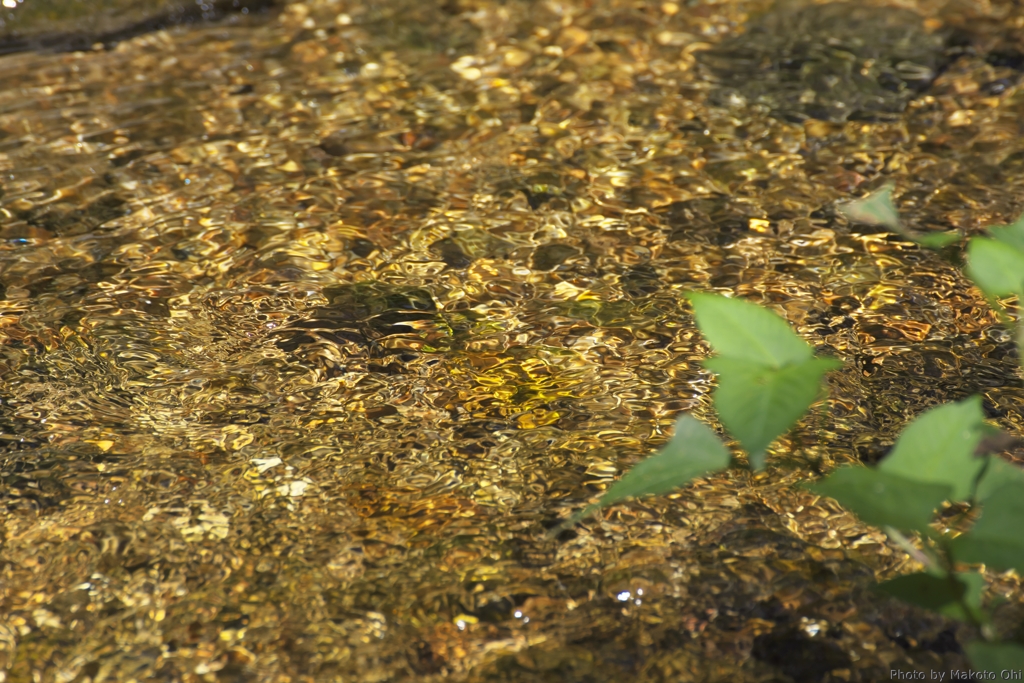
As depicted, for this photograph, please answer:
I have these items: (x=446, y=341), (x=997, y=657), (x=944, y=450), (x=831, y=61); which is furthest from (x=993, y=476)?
(x=831, y=61)

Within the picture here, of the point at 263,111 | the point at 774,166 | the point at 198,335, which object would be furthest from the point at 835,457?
the point at 263,111

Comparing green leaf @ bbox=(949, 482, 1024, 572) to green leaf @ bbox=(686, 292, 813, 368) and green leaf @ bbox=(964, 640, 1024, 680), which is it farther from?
green leaf @ bbox=(686, 292, 813, 368)

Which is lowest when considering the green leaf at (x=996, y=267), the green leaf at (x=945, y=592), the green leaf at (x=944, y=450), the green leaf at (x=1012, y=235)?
the green leaf at (x=945, y=592)

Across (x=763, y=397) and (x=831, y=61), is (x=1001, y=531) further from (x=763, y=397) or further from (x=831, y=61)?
(x=831, y=61)

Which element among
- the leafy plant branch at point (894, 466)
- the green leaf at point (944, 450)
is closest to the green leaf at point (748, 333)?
the leafy plant branch at point (894, 466)

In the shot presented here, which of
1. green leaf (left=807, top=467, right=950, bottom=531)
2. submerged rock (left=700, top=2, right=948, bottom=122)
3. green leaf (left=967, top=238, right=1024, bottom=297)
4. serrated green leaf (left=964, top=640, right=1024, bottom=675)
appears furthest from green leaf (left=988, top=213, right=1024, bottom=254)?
submerged rock (left=700, top=2, right=948, bottom=122)

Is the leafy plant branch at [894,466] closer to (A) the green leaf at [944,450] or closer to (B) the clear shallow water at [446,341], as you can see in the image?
(A) the green leaf at [944,450]

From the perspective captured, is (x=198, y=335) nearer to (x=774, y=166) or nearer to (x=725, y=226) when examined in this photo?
(x=725, y=226)
